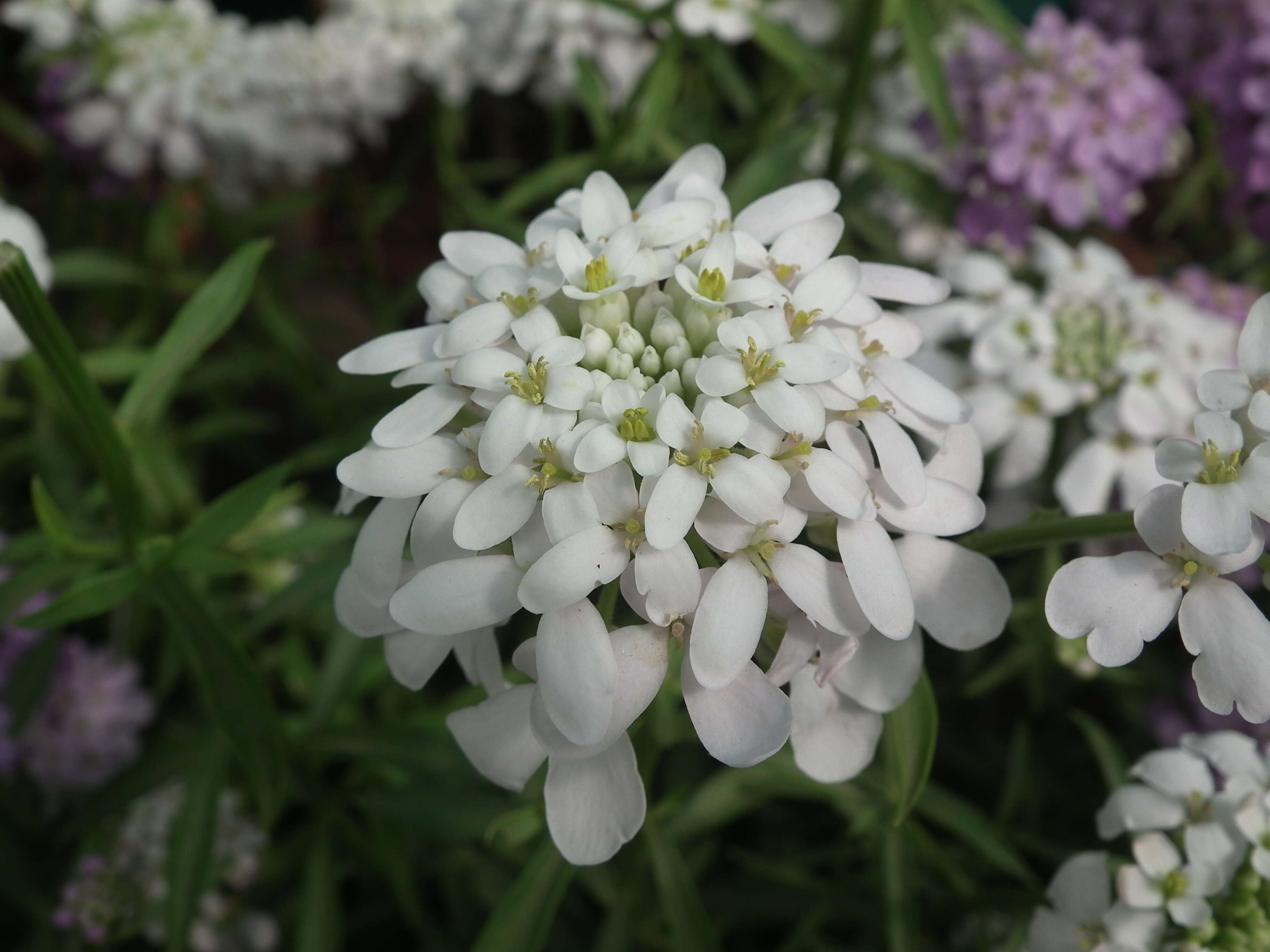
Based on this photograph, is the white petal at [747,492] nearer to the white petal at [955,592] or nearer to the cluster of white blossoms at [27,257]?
the white petal at [955,592]

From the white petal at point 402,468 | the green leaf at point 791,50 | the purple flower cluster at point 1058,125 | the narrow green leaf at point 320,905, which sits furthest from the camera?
the purple flower cluster at point 1058,125

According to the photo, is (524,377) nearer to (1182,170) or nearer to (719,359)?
(719,359)

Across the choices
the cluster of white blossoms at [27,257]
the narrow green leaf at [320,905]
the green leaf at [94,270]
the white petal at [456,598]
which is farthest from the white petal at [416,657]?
the green leaf at [94,270]

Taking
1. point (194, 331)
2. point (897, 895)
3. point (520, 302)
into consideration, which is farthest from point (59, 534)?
point (897, 895)

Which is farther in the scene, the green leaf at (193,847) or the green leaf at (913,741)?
the green leaf at (193,847)

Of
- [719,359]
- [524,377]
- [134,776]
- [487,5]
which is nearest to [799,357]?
[719,359]

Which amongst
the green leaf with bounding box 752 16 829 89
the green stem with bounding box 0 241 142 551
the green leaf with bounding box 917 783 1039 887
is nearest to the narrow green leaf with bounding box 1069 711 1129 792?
the green leaf with bounding box 917 783 1039 887
